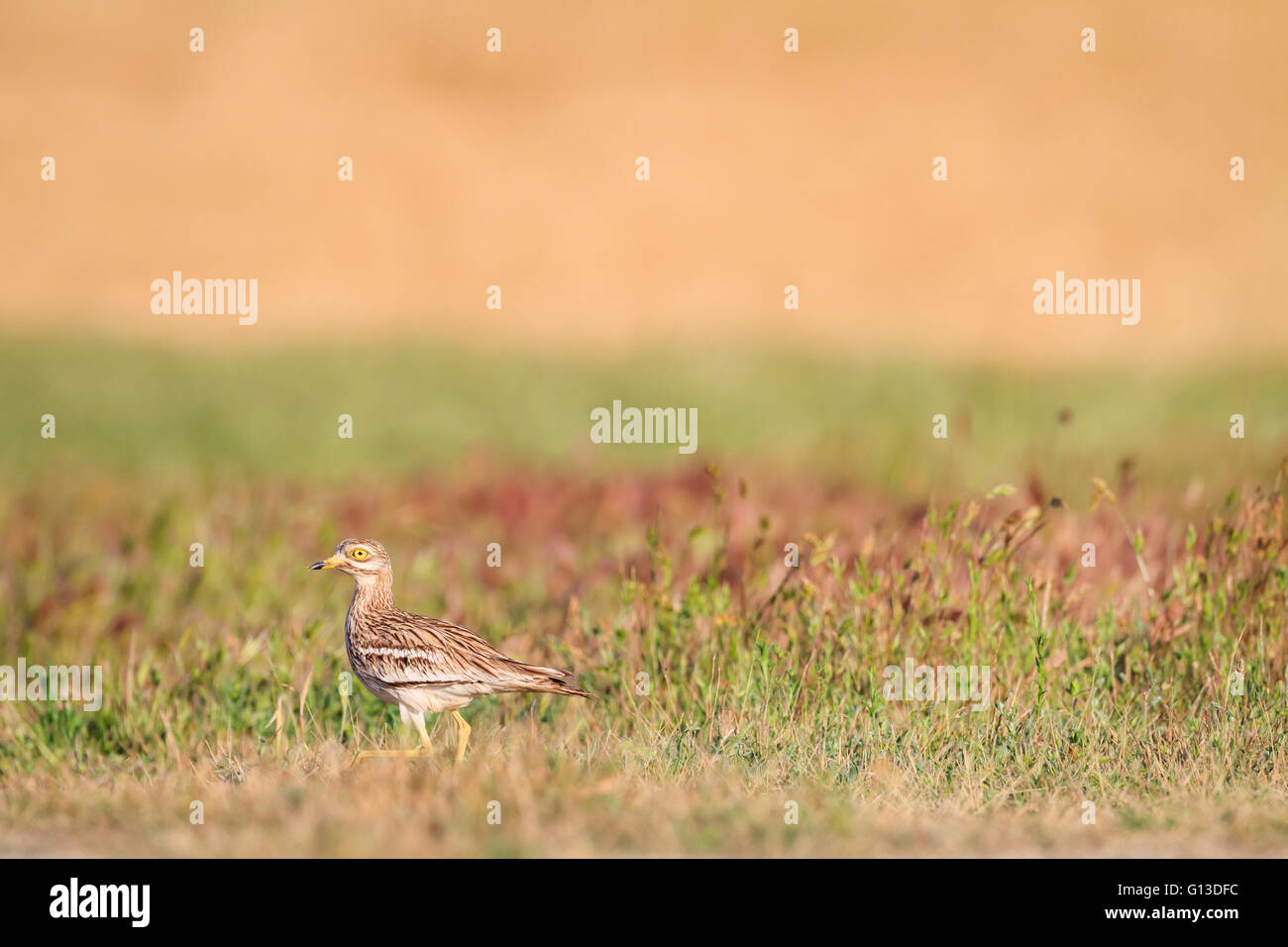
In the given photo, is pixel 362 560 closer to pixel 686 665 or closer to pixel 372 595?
pixel 372 595

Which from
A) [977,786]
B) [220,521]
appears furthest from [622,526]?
[977,786]

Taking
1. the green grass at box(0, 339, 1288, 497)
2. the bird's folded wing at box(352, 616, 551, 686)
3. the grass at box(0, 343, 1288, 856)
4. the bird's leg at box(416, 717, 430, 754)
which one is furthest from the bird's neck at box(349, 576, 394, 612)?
the green grass at box(0, 339, 1288, 497)

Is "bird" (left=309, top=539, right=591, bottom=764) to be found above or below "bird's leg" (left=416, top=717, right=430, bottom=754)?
above

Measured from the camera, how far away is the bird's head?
5.82 metres

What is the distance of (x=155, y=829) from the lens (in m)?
5.14

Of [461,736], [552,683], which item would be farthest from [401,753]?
[552,683]

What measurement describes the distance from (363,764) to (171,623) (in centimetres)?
352

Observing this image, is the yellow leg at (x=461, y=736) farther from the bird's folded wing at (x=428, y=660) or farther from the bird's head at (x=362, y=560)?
the bird's head at (x=362, y=560)

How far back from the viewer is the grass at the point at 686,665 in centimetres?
520

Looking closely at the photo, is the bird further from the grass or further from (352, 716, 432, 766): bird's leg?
the grass

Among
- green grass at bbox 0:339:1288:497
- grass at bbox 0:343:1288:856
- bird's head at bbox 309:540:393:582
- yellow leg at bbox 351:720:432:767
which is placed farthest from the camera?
green grass at bbox 0:339:1288:497

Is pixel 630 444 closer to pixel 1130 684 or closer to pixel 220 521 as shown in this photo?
pixel 220 521

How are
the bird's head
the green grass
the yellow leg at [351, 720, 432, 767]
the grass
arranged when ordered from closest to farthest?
the grass → the yellow leg at [351, 720, 432, 767] → the bird's head → the green grass

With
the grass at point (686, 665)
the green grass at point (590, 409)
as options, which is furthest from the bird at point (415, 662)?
the green grass at point (590, 409)
